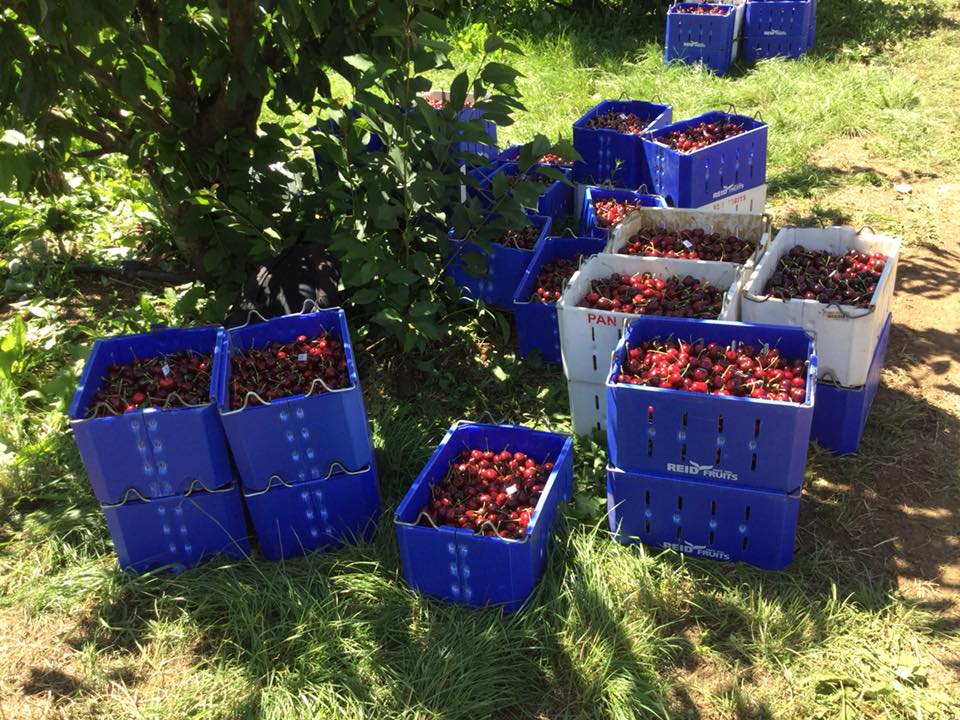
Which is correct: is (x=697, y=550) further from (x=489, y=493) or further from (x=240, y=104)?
(x=240, y=104)

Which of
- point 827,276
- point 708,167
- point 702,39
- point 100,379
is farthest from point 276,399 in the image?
point 702,39

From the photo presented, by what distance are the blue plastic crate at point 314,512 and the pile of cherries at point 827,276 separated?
1.81 metres

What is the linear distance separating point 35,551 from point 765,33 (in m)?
7.95

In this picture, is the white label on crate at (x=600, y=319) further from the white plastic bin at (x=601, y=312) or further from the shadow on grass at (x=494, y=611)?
the shadow on grass at (x=494, y=611)

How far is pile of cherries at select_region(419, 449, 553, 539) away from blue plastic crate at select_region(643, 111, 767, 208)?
2.32 m

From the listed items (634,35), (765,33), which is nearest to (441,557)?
(765,33)

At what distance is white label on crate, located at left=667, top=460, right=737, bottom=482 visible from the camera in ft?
10.2

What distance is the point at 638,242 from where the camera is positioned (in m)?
4.50

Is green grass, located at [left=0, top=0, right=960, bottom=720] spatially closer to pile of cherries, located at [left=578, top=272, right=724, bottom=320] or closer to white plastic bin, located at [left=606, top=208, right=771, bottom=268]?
pile of cherries, located at [left=578, top=272, right=724, bottom=320]

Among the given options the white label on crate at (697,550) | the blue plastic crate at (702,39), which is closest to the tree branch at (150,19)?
the white label on crate at (697,550)

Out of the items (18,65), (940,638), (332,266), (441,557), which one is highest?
(18,65)

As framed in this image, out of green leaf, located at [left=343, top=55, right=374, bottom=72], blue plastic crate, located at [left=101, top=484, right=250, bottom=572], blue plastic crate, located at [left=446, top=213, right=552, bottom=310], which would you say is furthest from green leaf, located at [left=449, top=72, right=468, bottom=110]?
blue plastic crate, located at [left=101, top=484, right=250, bottom=572]

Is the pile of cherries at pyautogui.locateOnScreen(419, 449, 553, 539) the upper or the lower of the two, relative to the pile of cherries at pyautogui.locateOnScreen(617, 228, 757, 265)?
lower

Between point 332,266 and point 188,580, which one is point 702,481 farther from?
point 332,266
